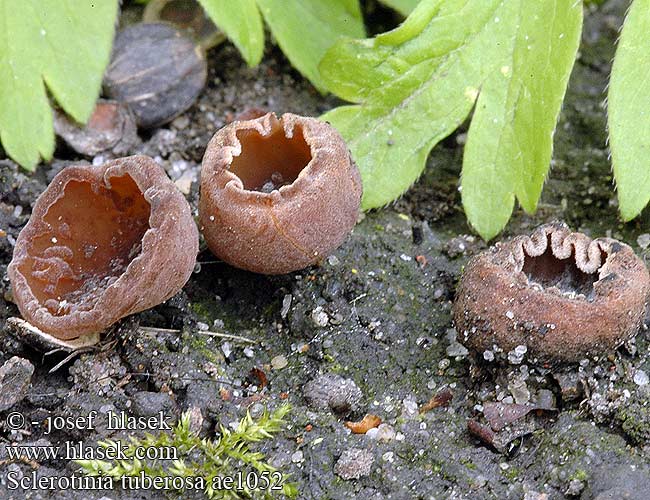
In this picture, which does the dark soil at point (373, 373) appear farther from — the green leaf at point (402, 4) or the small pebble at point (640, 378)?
the green leaf at point (402, 4)

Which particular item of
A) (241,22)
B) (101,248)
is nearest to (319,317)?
(101,248)

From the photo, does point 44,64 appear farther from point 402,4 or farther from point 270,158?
point 402,4

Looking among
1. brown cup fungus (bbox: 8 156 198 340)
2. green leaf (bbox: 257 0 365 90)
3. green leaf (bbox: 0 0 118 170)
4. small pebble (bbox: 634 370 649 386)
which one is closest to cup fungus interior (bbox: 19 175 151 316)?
brown cup fungus (bbox: 8 156 198 340)

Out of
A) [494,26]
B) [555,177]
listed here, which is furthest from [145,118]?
[555,177]

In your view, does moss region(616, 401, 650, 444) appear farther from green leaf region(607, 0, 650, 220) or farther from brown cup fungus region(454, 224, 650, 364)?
green leaf region(607, 0, 650, 220)

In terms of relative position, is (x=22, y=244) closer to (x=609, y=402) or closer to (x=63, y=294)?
(x=63, y=294)
